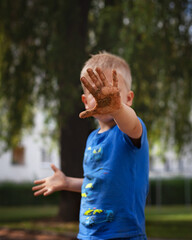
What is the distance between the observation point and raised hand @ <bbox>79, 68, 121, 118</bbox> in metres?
1.50

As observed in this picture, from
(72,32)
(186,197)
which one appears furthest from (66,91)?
(186,197)

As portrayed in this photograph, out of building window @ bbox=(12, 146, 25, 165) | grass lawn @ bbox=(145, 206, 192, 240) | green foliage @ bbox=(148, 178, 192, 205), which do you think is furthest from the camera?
building window @ bbox=(12, 146, 25, 165)

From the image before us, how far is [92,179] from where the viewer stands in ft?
5.92

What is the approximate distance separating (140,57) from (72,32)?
1325 millimetres

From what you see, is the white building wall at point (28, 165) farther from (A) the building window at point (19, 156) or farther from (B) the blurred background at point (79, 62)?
(B) the blurred background at point (79, 62)

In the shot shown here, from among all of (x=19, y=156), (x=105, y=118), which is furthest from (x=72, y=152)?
(x=19, y=156)

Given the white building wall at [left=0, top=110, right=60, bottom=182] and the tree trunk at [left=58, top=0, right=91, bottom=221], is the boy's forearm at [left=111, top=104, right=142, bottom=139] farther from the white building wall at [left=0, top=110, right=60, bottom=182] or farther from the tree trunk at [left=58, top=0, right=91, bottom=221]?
the white building wall at [left=0, top=110, right=60, bottom=182]

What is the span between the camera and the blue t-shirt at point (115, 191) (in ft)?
5.61

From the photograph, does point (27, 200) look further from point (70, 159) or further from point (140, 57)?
point (140, 57)

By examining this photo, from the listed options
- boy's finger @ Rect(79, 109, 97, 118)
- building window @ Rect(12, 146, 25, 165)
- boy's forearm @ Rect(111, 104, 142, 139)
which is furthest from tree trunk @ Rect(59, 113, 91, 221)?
building window @ Rect(12, 146, 25, 165)

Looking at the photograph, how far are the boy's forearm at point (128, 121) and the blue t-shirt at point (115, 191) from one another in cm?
6

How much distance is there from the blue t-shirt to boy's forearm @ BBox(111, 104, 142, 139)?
0.06 m

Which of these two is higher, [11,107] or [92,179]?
[11,107]

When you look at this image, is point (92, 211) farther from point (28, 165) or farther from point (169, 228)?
point (28, 165)
